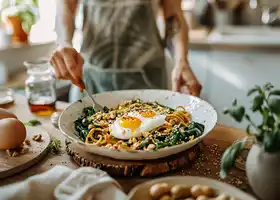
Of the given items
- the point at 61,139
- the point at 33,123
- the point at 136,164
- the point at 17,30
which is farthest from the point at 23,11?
the point at 136,164

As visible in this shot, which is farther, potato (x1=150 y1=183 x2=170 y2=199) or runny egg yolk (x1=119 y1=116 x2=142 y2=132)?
runny egg yolk (x1=119 y1=116 x2=142 y2=132)

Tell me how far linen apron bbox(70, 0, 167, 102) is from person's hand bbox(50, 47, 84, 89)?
0.50m

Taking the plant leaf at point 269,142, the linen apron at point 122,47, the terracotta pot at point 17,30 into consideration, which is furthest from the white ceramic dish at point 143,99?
the terracotta pot at point 17,30

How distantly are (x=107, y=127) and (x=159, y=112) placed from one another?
19cm

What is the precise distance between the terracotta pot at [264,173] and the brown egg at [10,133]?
0.61m

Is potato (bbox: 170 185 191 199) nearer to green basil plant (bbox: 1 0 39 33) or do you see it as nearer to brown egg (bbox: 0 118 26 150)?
brown egg (bbox: 0 118 26 150)

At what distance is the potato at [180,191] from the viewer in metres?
0.81

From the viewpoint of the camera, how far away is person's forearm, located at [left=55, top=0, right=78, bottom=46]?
1.49 m

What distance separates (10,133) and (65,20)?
26.3 inches

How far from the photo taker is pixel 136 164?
97cm

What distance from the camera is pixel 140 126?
45.8 inches

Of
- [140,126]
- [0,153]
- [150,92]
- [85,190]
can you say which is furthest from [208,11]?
[85,190]

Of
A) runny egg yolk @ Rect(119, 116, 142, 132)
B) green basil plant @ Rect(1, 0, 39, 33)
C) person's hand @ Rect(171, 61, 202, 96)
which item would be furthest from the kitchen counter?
runny egg yolk @ Rect(119, 116, 142, 132)

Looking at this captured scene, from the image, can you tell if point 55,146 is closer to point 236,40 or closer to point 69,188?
point 69,188
